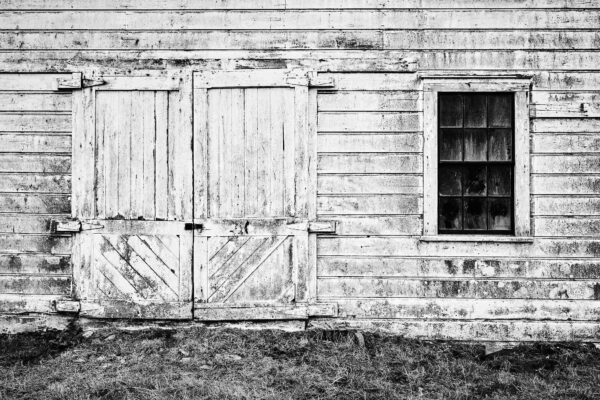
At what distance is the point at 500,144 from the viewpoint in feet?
21.2

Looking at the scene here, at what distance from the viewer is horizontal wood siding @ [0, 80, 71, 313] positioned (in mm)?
6484

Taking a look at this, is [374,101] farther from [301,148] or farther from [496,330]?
[496,330]

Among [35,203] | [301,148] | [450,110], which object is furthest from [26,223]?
[450,110]

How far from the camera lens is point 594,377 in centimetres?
562

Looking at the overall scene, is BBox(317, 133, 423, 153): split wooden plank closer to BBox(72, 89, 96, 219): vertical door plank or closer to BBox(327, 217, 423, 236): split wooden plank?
BBox(327, 217, 423, 236): split wooden plank

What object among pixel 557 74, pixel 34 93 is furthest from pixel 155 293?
pixel 557 74

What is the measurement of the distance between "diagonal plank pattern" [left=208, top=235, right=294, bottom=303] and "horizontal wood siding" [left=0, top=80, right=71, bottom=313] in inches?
66.6

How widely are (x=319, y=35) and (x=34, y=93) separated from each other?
128 inches

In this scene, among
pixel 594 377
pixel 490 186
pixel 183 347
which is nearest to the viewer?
pixel 594 377

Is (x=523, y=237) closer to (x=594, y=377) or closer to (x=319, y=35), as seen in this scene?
(x=594, y=377)

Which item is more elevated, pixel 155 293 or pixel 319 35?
pixel 319 35

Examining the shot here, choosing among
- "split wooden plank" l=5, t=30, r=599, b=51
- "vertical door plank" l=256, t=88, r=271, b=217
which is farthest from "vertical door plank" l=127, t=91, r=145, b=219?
"vertical door plank" l=256, t=88, r=271, b=217

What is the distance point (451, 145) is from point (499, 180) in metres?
0.67

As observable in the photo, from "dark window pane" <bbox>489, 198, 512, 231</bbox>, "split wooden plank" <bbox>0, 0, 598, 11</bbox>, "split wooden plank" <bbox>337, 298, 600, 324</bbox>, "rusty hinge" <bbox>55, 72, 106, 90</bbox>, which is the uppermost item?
"split wooden plank" <bbox>0, 0, 598, 11</bbox>
